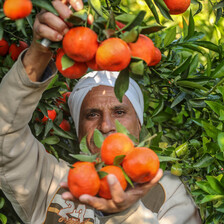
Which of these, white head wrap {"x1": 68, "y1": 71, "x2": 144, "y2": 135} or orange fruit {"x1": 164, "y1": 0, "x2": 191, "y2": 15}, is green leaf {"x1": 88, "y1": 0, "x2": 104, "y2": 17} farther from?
white head wrap {"x1": 68, "y1": 71, "x2": 144, "y2": 135}

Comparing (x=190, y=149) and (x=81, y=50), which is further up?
(x=81, y=50)

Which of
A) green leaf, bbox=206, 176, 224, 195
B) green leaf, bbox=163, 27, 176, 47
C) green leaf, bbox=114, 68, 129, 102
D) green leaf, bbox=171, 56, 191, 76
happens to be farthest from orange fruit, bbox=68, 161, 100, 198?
green leaf, bbox=163, 27, 176, 47

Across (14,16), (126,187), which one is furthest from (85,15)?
(126,187)

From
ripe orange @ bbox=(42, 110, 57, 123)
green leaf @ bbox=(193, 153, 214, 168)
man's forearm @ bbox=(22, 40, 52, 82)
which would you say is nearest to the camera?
man's forearm @ bbox=(22, 40, 52, 82)

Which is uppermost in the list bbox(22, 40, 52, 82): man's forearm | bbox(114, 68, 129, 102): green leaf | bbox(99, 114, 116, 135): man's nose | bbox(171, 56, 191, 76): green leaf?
bbox(114, 68, 129, 102): green leaf

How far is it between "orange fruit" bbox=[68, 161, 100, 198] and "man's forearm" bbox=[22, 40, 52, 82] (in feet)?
1.38

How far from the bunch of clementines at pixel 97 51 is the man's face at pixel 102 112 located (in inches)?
30.2

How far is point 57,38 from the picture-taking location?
1186 millimetres

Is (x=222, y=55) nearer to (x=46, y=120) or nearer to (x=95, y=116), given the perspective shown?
(x=95, y=116)

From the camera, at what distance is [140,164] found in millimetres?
1129

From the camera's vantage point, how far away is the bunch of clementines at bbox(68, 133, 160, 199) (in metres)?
1.13

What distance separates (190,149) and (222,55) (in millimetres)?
469

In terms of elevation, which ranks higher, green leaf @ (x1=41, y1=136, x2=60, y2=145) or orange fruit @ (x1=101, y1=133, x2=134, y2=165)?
orange fruit @ (x1=101, y1=133, x2=134, y2=165)

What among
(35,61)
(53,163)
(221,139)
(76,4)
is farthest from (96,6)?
(53,163)
